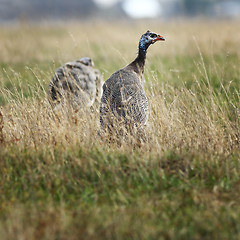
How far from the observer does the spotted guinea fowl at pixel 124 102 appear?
15.1ft

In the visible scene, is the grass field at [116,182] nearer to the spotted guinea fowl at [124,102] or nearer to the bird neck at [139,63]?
the spotted guinea fowl at [124,102]

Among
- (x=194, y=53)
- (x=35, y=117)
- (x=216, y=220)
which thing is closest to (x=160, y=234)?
(x=216, y=220)

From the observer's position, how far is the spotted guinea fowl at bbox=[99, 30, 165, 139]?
460 centimetres

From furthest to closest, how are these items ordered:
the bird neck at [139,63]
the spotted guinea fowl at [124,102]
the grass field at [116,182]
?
the bird neck at [139,63] → the spotted guinea fowl at [124,102] → the grass field at [116,182]

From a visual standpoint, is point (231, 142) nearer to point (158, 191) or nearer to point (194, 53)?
point (158, 191)

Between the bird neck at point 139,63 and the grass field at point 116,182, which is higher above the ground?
the bird neck at point 139,63

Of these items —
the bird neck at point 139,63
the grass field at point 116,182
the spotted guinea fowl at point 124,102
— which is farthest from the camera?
the bird neck at point 139,63

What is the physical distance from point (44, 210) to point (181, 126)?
6.93 feet

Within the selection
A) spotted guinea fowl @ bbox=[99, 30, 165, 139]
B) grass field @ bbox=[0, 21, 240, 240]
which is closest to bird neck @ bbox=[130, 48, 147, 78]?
spotted guinea fowl @ bbox=[99, 30, 165, 139]

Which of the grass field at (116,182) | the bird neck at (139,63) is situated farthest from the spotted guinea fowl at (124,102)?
the grass field at (116,182)

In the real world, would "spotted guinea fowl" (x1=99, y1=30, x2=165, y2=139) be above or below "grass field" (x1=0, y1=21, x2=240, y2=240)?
above

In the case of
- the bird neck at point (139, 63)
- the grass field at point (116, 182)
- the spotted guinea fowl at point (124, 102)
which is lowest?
the grass field at point (116, 182)

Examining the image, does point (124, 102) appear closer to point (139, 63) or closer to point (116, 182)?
point (139, 63)

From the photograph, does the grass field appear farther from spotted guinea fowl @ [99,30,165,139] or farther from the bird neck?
the bird neck
